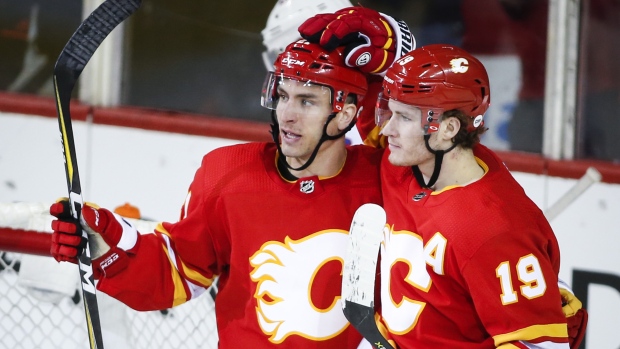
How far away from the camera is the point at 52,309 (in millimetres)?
A: 2693

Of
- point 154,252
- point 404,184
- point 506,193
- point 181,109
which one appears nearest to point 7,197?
point 181,109

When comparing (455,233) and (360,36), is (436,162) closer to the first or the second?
(455,233)

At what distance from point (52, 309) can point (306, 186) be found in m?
0.93

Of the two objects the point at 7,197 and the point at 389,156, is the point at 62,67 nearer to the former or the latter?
the point at 389,156

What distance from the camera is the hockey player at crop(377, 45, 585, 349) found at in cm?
184

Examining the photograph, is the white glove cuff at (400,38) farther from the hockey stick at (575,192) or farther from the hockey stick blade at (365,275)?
the hockey stick at (575,192)

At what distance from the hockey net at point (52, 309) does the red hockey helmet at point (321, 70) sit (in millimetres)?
690

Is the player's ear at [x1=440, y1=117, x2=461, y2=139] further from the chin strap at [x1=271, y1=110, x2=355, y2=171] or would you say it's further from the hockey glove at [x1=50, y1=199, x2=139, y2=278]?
the hockey glove at [x1=50, y1=199, x2=139, y2=278]

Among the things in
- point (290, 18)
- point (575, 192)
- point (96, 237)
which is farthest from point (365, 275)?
point (575, 192)

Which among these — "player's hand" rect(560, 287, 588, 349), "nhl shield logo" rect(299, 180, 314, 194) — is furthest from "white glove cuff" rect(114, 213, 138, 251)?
"player's hand" rect(560, 287, 588, 349)

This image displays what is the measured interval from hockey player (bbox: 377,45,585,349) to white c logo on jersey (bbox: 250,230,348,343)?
119 millimetres

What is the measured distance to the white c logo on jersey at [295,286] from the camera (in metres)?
2.12

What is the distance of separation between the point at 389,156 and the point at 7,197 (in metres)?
2.24

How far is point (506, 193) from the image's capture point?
193cm
